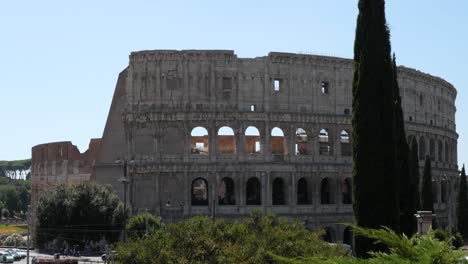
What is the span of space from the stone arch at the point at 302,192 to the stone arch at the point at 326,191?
1.43 m

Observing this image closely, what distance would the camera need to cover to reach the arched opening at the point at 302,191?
173 feet

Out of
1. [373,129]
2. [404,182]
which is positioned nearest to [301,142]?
[404,182]

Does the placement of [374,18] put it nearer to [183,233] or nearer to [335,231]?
[183,233]

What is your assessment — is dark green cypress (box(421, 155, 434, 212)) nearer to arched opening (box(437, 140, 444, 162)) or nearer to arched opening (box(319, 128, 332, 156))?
arched opening (box(319, 128, 332, 156))

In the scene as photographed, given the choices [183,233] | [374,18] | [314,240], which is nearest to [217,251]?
[183,233]

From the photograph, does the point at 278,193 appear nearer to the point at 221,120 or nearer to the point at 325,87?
the point at 221,120

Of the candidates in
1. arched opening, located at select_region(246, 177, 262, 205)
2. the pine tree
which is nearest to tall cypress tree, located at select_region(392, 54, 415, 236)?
arched opening, located at select_region(246, 177, 262, 205)

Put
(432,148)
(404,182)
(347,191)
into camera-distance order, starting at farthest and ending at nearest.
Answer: (432,148) → (347,191) → (404,182)

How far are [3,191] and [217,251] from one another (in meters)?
108

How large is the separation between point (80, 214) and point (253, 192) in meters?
12.9

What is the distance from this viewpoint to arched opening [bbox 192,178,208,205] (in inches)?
1986

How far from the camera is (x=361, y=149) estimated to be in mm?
23578

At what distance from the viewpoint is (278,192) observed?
172ft

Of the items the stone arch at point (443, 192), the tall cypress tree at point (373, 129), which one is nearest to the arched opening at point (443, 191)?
the stone arch at point (443, 192)
